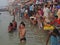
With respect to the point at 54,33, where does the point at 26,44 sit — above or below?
below

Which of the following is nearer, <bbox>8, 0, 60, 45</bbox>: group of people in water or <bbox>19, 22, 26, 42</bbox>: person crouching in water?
<bbox>19, 22, 26, 42</bbox>: person crouching in water

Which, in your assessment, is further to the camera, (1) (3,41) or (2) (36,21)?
(2) (36,21)

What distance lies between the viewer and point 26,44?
11.1m

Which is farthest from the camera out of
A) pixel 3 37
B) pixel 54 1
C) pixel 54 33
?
pixel 54 1

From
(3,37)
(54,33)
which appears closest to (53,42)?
(54,33)

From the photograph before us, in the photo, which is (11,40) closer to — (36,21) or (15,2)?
(36,21)

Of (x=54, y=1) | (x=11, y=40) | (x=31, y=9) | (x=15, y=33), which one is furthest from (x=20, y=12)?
(x=11, y=40)

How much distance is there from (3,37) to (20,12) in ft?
32.3

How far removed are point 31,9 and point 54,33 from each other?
12114 mm

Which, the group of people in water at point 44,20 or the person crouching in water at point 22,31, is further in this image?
the group of people in water at point 44,20

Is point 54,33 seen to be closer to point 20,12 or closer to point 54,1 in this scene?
point 54,1

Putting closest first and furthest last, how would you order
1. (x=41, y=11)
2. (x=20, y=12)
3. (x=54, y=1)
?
1. (x=41, y=11)
2. (x=54, y=1)
3. (x=20, y=12)

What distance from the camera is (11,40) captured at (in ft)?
39.3

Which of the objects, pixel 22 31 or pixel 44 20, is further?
pixel 44 20
